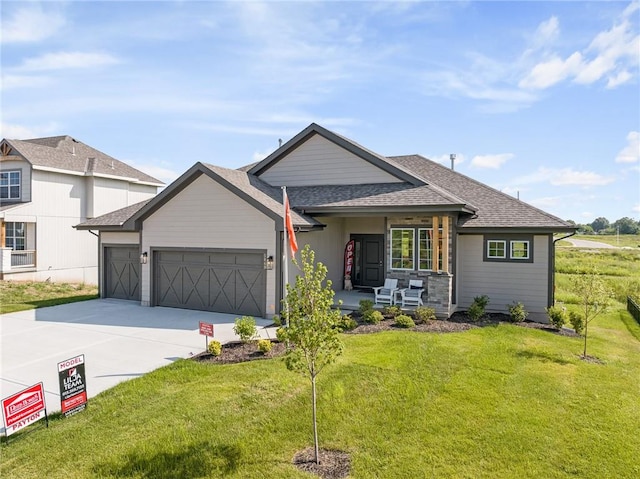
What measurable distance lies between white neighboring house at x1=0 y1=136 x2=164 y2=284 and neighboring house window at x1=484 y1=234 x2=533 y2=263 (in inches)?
882

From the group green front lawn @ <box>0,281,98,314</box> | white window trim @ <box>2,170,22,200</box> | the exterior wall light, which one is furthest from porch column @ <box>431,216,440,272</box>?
white window trim @ <box>2,170,22,200</box>

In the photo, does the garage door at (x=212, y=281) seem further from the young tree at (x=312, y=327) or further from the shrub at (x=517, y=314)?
the shrub at (x=517, y=314)

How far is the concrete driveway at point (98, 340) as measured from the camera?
7918 millimetres

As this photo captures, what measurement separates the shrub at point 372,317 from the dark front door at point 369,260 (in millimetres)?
4380

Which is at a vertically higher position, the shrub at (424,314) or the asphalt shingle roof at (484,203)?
the asphalt shingle roof at (484,203)

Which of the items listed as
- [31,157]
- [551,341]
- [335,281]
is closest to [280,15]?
[335,281]

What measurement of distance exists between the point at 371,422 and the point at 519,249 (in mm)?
9940

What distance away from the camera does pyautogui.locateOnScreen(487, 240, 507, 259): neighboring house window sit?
13859 millimetres

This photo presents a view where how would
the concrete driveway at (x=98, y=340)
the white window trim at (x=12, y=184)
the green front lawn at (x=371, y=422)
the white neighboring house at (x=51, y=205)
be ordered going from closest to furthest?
the green front lawn at (x=371, y=422)
the concrete driveway at (x=98, y=340)
the white neighboring house at (x=51, y=205)
the white window trim at (x=12, y=184)

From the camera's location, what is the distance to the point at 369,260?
54.0 ft

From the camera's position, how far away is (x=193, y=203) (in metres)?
13.8

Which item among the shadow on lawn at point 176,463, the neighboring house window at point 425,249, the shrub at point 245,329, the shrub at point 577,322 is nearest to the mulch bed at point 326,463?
the shadow on lawn at point 176,463

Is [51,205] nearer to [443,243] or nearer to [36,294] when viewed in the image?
[36,294]

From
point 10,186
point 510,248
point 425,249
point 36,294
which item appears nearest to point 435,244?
point 425,249
